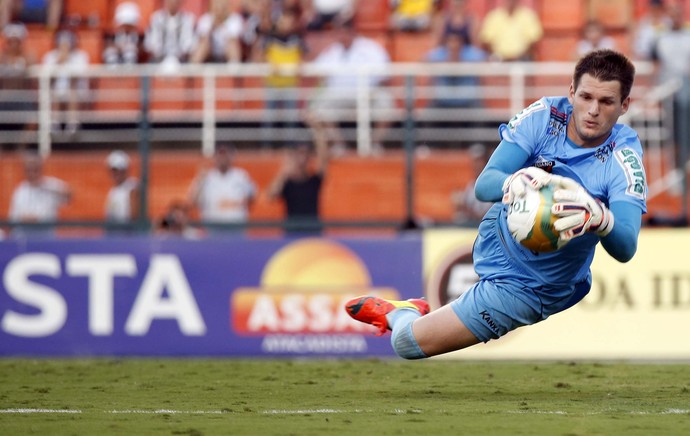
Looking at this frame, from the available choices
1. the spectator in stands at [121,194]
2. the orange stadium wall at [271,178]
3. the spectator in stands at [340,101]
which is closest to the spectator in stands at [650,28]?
the orange stadium wall at [271,178]

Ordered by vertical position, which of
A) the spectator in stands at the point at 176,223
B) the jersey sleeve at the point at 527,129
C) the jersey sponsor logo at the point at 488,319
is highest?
the jersey sleeve at the point at 527,129

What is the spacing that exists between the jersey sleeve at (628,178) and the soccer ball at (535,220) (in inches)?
18.8

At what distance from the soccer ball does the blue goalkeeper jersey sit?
15.0 inches

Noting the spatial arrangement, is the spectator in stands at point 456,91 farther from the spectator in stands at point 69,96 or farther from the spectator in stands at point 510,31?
the spectator in stands at point 69,96

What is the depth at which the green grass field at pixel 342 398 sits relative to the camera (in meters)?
6.88

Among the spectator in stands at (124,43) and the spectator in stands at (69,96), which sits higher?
the spectator in stands at (124,43)

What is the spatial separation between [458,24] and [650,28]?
2640mm

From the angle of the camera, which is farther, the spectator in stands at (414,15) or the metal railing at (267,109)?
the spectator in stands at (414,15)

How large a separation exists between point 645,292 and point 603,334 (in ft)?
2.07

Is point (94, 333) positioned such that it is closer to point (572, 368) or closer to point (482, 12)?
point (572, 368)

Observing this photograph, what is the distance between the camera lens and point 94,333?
13.3m

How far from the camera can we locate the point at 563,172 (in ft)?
24.2

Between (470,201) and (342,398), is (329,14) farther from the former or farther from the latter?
(342,398)

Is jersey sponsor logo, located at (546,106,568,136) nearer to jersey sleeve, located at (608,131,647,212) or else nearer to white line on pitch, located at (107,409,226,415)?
jersey sleeve, located at (608,131,647,212)
